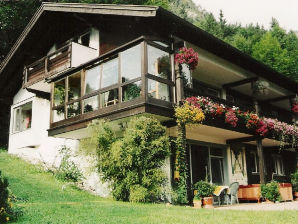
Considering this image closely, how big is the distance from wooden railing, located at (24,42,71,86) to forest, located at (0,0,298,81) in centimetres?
1039

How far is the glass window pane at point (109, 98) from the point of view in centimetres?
1307

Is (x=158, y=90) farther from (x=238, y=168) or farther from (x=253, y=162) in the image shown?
(x=253, y=162)

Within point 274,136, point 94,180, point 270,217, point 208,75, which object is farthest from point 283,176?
→ point 270,217

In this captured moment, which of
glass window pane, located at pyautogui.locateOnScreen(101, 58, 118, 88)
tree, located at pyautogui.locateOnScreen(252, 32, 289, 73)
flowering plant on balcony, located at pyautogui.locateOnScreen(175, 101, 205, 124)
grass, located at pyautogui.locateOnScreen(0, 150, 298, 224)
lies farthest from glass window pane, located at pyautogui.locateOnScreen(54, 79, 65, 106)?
tree, located at pyautogui.locateOnScreen(252, 32, 289, 73)

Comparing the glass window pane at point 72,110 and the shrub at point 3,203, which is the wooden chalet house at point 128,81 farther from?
the shrub at point 3,203

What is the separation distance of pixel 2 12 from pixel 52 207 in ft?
69.7

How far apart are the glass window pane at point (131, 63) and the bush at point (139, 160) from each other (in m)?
1.94

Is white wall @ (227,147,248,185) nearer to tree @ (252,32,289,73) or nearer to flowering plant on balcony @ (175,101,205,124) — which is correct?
flowering plant on balcony @ (175,101,205,124)

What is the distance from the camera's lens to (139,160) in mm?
10562

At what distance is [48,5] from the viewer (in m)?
16.8

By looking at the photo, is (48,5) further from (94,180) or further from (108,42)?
(94,180)

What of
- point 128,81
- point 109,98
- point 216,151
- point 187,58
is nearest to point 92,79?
point 109,98

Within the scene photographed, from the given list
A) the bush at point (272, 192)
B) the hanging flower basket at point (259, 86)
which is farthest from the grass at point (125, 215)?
the hanging flower basket at point (259, 86)

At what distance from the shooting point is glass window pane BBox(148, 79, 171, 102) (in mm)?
12078
